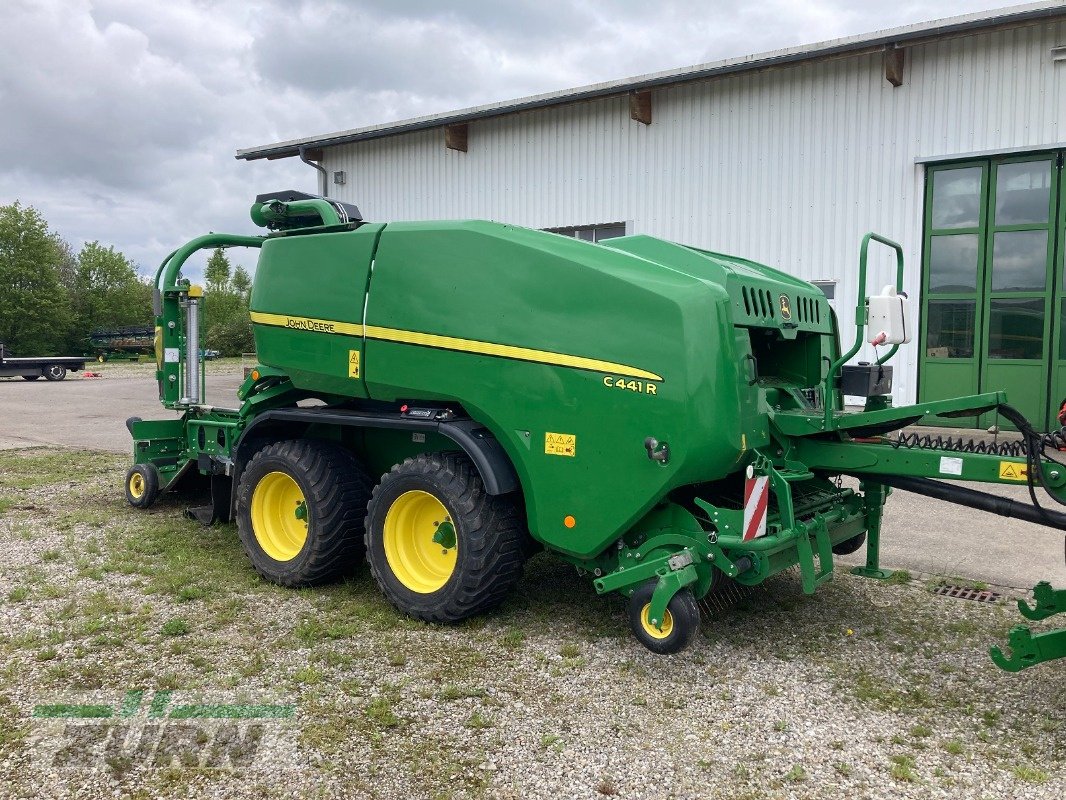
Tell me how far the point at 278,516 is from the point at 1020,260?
8.92 metres

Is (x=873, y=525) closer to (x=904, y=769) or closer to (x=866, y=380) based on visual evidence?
(x=866, y=380)

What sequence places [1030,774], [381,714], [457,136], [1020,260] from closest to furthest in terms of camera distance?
[1030,774]
[381,714]
[1020,260]
[457,136]

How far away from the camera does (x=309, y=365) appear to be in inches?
191

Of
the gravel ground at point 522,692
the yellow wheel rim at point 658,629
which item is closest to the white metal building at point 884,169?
the gravel ground at point 522,692

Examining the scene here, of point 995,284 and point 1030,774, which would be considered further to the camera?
point 995,284

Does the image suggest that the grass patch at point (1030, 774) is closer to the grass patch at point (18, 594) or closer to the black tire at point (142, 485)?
the grass patch at point (18, 594)

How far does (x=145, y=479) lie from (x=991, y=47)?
9934 mm

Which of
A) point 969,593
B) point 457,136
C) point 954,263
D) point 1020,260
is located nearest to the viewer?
point 969,593

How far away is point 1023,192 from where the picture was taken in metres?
9.70

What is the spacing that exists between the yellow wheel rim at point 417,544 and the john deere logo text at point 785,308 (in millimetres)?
2016

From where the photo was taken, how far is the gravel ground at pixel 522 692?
2881 mm

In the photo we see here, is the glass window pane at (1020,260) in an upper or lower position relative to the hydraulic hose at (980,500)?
upper

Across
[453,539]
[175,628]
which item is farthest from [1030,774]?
[175,628]

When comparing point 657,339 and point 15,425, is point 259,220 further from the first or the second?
point 15,425
